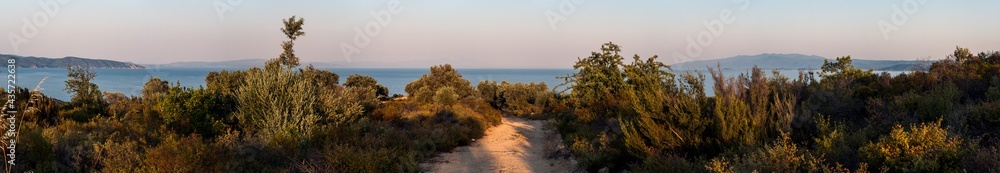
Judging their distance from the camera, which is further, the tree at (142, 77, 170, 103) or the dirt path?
the tree at (142, 77, 170, 103)

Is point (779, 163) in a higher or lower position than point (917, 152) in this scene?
lower

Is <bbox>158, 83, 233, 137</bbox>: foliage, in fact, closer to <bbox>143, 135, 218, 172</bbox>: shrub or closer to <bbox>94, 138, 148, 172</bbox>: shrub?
<bbox>94, 138, 148, 172</bbox>: shrub

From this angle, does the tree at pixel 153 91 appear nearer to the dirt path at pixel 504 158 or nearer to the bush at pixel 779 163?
the dirt path at pixel 504 158

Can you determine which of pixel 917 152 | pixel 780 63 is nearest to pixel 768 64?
pixel 780 63

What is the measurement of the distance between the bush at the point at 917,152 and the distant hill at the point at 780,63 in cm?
465

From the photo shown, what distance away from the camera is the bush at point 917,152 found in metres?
5.57

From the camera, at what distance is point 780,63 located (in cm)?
2719

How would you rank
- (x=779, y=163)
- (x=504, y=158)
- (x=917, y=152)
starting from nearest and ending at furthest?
(x=917, y=152)
(x=779, y=163)
(x=504, y=158)

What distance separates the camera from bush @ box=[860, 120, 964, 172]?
5.57 meters

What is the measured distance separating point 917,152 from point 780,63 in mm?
23819

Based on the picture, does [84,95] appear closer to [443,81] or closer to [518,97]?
[443,81]

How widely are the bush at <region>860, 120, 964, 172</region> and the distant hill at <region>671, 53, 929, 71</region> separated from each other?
4.65 m

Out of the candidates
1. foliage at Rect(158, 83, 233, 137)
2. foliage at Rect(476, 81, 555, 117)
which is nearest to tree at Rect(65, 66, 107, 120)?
foliage at Rect(158, 83, 233, 137)

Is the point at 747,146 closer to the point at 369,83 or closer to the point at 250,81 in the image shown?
the point at 250,81
